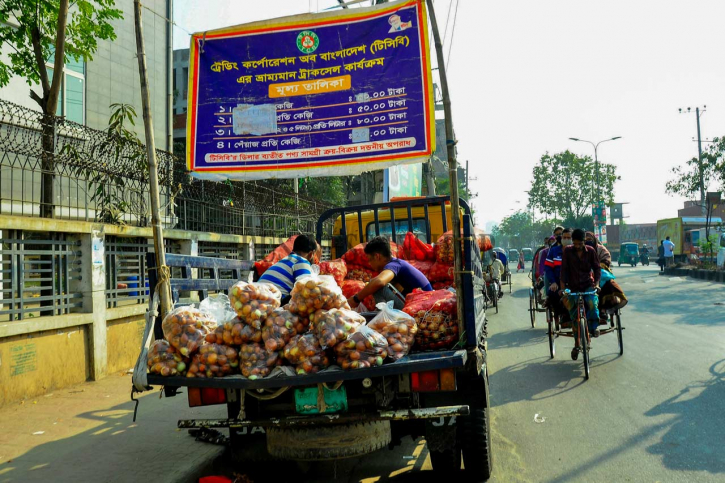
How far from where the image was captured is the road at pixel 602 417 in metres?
4.26

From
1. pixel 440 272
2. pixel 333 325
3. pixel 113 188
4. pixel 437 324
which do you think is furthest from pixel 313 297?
pixel 113 188

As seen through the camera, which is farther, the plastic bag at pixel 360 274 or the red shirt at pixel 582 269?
the red shirt at pixel 582 269

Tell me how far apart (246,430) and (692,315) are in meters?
12.1

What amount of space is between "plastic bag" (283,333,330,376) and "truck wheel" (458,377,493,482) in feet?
3.89

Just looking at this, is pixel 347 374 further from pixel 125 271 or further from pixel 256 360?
pixel 125 271

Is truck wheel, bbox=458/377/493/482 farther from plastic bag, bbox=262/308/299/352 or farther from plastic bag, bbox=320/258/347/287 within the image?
plastic bag, bbox=320/258/347/287

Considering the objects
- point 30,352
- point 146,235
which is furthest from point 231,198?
point 30,352

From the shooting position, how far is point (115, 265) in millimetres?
8219

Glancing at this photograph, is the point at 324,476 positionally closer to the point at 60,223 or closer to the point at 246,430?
the point at 246,430

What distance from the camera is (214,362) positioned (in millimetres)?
3391

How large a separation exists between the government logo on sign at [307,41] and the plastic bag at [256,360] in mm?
2769

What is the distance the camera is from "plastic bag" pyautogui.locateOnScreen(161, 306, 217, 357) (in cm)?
348

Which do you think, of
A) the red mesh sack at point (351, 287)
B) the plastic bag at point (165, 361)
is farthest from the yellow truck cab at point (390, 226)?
the plastic bag at point (165, 361)

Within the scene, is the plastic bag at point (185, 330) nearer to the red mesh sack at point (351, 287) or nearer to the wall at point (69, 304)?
the red mesh sack at point (351, 287)
